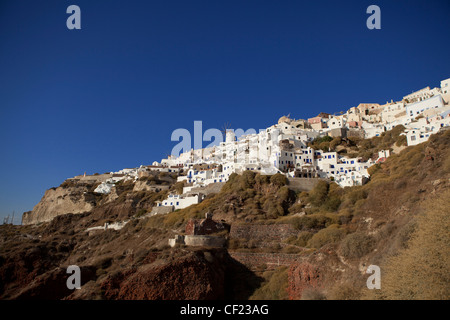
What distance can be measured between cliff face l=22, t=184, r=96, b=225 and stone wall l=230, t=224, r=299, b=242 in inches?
1784

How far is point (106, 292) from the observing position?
80.6ft

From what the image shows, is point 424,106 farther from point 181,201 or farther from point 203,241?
point 203,241

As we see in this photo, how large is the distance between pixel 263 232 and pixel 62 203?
56.6m

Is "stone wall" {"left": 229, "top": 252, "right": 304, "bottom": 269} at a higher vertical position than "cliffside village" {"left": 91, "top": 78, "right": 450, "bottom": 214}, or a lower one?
lower

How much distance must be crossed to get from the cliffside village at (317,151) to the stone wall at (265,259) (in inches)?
632

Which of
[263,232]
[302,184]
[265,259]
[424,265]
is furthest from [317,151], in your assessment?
[424,265]

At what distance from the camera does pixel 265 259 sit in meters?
29.1

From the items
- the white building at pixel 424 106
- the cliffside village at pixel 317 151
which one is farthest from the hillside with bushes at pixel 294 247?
the white building at pixel 424 106

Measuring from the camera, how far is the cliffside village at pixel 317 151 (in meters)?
44.5

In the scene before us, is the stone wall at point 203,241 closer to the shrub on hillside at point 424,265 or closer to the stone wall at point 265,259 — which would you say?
the stone wall at point 265,259

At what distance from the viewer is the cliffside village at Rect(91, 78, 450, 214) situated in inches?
1751
